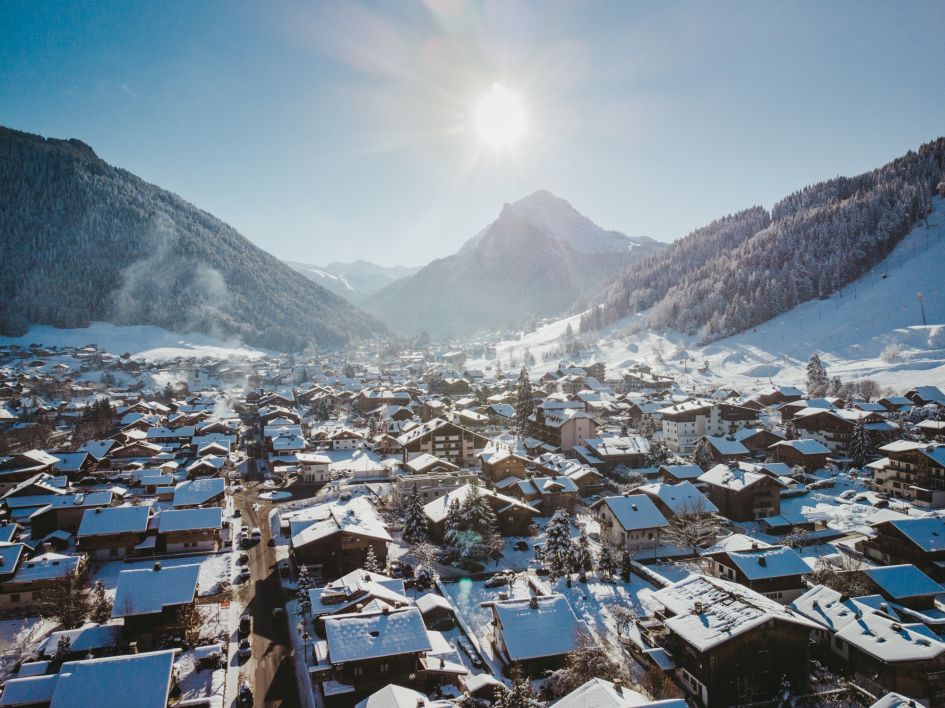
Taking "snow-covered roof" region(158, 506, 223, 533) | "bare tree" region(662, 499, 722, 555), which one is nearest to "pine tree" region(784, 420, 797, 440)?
"bare tree" region(662, 499, 722, 555)

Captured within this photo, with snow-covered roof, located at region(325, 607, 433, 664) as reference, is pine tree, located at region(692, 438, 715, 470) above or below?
above

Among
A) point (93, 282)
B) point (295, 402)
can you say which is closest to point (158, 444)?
point (295, 402)

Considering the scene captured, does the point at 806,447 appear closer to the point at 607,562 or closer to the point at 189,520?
the point at 607,562

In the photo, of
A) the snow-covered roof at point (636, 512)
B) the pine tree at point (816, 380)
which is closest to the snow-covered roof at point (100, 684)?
the snow-covered roof at point (636, 512)

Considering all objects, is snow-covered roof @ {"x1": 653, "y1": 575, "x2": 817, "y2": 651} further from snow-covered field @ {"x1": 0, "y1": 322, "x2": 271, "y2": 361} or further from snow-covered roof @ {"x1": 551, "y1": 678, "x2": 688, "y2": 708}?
snow-covered field @ {"x1": 0, "y1": 322, "x2": 271, "y2": 361}

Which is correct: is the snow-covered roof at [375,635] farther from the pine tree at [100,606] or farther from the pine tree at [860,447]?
the pine tree at [860,447]

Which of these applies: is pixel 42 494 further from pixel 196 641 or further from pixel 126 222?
pixel 126 222
